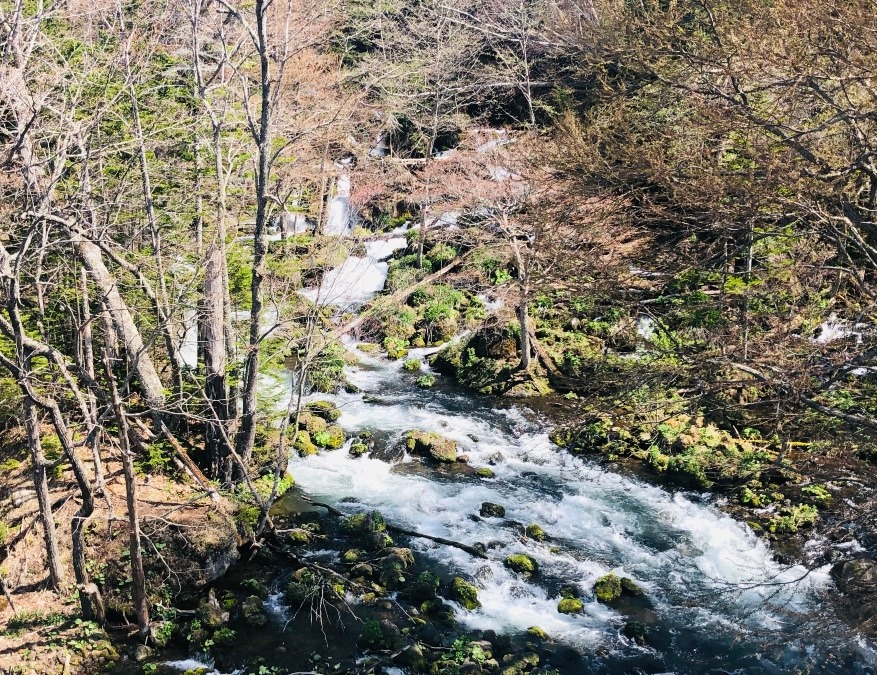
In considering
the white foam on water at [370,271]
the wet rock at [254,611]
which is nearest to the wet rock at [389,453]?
the wet rock at [254,611]

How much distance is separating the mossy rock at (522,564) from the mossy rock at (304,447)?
5.24 meters

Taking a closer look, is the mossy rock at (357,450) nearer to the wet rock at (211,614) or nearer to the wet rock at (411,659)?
the wet rock at (211,614)

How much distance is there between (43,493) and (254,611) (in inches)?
128

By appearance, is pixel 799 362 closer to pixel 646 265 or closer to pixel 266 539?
pixel 646 265

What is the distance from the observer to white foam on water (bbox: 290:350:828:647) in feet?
35.2

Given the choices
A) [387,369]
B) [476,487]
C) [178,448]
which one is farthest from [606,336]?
[178,448]

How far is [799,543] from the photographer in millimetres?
12156

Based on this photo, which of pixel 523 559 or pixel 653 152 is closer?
pixel 653 152

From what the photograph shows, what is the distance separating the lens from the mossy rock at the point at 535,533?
12.5 metres

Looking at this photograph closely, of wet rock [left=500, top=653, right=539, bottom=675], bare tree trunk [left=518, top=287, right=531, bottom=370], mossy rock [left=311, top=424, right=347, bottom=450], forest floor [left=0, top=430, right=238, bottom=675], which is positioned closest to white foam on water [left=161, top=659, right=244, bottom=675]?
forest floor [left=0, top=430, right=238, bottom=675]

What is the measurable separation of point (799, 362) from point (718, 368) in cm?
87

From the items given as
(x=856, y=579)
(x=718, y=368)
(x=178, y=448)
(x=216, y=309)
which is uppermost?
(x=216, y=309)

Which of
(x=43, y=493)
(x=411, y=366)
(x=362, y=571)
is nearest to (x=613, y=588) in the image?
(x=362, y=571)

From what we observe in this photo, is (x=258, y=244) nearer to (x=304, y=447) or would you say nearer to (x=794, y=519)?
(x=304, y=447)
